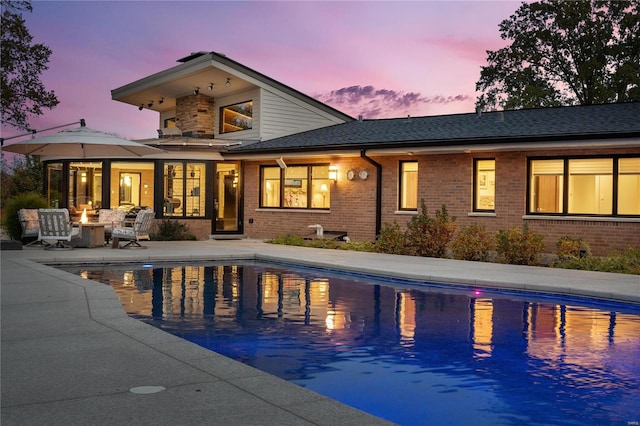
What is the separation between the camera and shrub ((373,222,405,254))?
16.6 m

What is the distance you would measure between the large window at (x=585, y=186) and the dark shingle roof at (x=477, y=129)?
93 centimetres

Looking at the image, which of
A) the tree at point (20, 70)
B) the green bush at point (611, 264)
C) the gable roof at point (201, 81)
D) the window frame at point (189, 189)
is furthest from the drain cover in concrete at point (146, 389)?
the tree at point (20, 70)

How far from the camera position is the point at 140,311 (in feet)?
30.1

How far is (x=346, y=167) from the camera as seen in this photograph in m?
20.5

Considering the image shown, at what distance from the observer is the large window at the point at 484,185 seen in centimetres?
1784

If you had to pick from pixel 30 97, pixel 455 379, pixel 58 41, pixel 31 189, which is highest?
pixel 58 41

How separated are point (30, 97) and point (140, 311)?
1856cm

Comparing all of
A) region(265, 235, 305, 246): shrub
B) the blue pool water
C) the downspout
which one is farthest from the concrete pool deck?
region(265, 235, 305, 246): shrub

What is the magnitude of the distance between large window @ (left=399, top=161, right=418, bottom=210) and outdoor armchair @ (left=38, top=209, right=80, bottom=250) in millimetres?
9231

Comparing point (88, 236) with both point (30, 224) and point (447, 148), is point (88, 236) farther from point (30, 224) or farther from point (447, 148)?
point (447, 148)

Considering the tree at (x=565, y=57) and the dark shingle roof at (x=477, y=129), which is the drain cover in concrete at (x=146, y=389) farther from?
the tree at (x=565, y=57)

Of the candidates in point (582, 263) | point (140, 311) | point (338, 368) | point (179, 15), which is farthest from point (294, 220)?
point (338, 368)

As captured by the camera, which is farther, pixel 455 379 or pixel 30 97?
pixel 30 97

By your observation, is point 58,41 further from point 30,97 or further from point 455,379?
point 455,379
